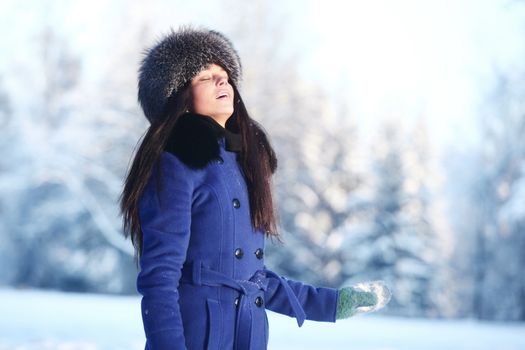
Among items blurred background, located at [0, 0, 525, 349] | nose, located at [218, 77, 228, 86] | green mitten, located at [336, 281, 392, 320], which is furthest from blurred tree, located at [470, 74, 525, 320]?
nose, located at [218, 77, 228, 86]

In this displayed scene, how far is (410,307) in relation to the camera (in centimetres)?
1825

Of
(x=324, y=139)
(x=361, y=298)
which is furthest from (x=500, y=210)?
(x=361, y=298)

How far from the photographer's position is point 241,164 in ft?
7.28

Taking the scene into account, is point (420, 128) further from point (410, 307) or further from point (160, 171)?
point (160, 171)

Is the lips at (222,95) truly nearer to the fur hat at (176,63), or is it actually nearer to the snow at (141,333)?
the fur hat at (176,63)

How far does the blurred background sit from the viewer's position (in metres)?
18.4

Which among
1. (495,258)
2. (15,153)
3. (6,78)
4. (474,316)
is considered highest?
(6,78)

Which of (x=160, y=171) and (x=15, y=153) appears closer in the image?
(x=160, y=171)

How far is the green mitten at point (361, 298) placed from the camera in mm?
2314

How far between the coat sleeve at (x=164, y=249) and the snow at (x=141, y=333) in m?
4.75

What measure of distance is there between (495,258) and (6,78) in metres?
13.4

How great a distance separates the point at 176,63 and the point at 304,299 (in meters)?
0.78

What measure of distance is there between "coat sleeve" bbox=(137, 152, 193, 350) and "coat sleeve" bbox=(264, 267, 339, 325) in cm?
43

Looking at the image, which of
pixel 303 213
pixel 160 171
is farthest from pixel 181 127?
pixel 303 213
